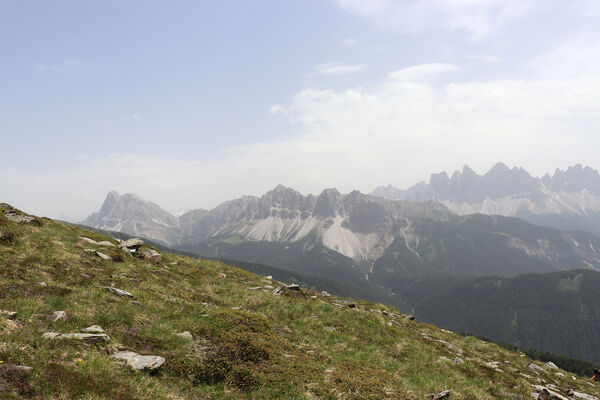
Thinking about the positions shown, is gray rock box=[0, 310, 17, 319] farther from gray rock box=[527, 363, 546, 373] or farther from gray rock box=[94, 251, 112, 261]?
gray rock box=[527, 363, 546, 373]

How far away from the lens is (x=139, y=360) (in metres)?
11.7

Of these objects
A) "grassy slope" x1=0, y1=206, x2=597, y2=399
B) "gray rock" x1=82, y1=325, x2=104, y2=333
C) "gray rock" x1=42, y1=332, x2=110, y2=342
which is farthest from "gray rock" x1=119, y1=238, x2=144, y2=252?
"gray rock" x1=42, y1=332, x2=110, y2=342

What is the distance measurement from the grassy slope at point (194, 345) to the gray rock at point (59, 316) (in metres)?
0.26

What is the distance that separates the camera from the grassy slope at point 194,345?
1017 cm

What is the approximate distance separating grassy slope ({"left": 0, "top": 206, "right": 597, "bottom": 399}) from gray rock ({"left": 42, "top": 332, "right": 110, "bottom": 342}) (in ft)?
0.90

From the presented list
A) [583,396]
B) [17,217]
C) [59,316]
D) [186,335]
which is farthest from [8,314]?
[583,396]

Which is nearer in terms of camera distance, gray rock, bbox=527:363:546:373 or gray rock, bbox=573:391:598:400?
gray rock, bbox=573:391:598:400

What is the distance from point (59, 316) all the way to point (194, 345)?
6.15 m

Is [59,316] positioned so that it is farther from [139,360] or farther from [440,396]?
[440,396]

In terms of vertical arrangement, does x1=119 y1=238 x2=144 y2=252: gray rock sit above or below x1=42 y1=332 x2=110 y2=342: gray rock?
above

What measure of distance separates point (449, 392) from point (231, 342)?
1152cm

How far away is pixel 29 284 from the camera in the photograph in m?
16.7

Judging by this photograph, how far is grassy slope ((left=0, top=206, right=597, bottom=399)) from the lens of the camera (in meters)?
10.2

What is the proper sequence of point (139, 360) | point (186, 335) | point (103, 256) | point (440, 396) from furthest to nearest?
point (103, 256) < point (186, 335) < point (440, 396) < point (139, 360)
